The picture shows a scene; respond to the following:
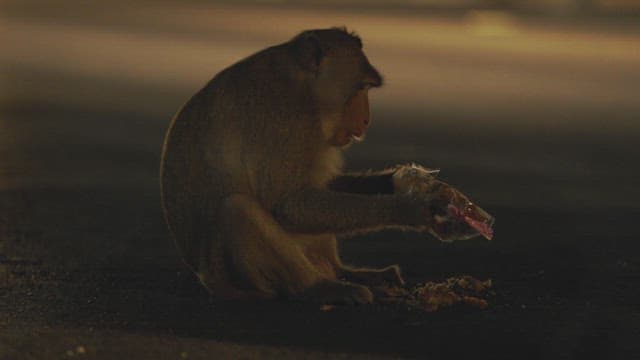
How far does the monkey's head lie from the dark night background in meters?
0.88

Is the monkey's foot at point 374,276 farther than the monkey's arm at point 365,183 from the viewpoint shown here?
Yes

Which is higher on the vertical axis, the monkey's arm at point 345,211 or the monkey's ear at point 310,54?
the monkey's ear at point 310,54

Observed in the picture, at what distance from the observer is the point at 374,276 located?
8875 millimetres

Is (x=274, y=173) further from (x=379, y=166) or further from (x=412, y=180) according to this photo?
(x=379, y=166)

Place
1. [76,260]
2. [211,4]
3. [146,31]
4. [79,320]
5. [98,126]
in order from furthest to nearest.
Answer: [211,4] < [146,31] < [98,126] < [76,260] < [79,320]

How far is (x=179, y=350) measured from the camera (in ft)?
23.9

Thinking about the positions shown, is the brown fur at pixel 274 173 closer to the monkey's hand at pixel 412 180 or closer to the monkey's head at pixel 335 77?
the monkey's head at pixel 335 77

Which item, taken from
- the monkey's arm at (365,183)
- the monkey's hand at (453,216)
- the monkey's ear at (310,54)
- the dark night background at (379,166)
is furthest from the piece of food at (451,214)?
the monkey's ear at (310,54)

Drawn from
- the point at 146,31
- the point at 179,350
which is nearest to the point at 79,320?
the point at 179,350

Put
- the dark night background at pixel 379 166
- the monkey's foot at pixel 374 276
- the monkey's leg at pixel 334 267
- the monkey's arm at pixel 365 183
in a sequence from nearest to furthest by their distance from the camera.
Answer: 1. the dark night background at pixel 379 166
2. the monkey's leg at pixel 334 267
3. the monkey's arm at pixel 365 183
4. the monkey's foot at pixel 374 276

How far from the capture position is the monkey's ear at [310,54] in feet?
27.1

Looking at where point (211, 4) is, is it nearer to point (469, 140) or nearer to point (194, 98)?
point (469, 140)

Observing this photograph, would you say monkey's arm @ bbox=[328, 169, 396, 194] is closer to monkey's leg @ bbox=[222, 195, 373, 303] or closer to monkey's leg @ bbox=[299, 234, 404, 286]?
monkey's leg @ bbox=[299, 234, 404, 286]

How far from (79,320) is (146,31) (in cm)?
2535
